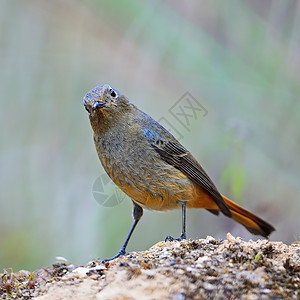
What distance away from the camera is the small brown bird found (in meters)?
4.95

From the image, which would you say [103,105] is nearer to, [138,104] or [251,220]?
[251,220]

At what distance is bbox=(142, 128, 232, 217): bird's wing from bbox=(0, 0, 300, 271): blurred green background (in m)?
0.95

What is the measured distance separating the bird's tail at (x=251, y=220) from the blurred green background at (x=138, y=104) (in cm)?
64

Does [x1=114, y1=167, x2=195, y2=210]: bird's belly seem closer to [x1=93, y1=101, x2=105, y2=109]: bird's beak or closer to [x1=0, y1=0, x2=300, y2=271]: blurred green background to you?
[x1=93, y1=101, x2=105, y2=109]: bird's beak

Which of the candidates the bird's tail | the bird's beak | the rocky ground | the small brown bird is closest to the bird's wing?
the small brown bird

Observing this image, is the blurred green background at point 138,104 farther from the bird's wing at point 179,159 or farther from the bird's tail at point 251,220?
the bird's wing at point 179,159

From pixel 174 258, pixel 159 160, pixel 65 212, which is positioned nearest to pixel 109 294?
pixel 174 258

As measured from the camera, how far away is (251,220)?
A: 5625 millimetres

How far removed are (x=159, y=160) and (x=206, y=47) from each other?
92.2 inches

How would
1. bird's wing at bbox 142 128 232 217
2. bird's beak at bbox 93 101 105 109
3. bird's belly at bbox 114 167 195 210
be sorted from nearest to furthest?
bird's beak at bbox 93 101 105 109 < bird's belly at bbox 114 167 195 210 < bird's wing at bbox 142 128 232 217

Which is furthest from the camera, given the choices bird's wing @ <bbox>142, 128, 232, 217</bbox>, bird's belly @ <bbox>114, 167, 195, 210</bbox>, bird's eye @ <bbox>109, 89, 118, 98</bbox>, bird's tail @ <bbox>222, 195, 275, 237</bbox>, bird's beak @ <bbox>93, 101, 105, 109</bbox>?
bird's tail @ <bbox>222, 195, 275, 237</bbox>

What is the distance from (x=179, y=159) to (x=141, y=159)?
490 mm

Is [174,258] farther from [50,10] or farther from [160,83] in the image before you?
[50,10]

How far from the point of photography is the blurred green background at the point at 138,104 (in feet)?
21.6
